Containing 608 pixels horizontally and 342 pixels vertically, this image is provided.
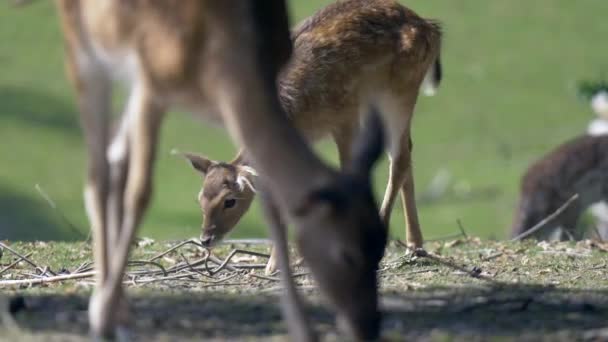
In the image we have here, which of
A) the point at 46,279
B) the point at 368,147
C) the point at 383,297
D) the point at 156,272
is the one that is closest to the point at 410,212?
the point at 156,272

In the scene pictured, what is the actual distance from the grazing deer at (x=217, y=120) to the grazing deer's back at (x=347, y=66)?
9.88ft

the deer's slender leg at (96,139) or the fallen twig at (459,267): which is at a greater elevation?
the deer's slender leg at (96,139)

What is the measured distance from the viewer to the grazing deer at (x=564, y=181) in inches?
637

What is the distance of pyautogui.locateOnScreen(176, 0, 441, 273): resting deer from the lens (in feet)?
32.8

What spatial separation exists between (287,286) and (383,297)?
150cm

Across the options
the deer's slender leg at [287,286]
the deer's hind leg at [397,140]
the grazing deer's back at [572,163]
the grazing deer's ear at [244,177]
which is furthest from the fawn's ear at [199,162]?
the grazing deer's back at [572,163]

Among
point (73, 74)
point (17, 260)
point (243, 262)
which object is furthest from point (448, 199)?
point (73, 74)

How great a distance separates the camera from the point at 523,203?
16375 mm

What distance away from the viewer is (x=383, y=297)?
759 cm

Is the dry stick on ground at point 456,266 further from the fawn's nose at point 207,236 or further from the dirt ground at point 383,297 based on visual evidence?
the fawn's nose at point 207,236

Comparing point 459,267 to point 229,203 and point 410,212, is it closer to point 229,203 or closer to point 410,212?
point 410,212

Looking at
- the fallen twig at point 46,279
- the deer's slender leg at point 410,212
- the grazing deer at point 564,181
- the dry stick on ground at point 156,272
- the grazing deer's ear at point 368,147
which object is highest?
the grazing deer's ear at point 368,147

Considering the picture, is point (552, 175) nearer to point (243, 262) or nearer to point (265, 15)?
point (243, 262)

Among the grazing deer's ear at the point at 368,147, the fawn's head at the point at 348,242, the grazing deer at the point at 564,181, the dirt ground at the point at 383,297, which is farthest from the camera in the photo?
the grazing deer at the point at 564,181
